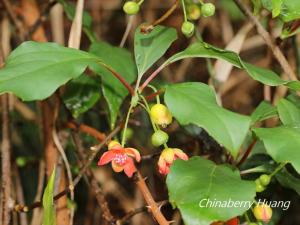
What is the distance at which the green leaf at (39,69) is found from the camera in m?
0.93

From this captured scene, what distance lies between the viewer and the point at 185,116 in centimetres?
88

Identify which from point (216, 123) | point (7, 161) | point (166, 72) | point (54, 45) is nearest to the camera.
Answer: point (216, 123)

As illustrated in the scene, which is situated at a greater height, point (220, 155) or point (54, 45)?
point (54, 45)

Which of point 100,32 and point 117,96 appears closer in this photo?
point 117,96

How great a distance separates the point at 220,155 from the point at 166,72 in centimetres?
85

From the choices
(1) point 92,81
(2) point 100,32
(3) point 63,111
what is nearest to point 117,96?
(1) point 92,81

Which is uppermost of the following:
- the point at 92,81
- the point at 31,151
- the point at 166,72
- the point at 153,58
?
the point at 153,58

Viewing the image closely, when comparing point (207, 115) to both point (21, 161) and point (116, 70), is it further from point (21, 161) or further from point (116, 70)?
point (21, 161)

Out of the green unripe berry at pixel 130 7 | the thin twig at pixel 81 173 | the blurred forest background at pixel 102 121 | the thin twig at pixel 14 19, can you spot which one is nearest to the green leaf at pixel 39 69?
the green unripe berry at pixel 130 7

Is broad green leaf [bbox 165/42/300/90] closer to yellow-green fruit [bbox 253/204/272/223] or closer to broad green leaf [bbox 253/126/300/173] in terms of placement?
broad green leaf [bbox 253/126/300/173]

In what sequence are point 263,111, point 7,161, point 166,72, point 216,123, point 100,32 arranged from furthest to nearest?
point 100,32
point 166,72
point 7,161
point 263,111
point 216,123

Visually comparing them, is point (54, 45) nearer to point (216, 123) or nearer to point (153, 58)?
point (153, 58)

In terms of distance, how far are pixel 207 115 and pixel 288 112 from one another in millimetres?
279

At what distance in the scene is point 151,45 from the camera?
3.77ft
